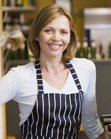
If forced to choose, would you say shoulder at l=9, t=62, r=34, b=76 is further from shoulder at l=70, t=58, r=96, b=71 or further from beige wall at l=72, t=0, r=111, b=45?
beige wall at l=72, t=0, r=111, b=45

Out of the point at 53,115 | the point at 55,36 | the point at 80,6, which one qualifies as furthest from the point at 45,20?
the point at 80,6

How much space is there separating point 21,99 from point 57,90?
0.56 ft

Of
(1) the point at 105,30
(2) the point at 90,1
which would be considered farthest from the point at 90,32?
(2) the point at 90,1

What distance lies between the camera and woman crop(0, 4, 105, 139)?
1.13 meters

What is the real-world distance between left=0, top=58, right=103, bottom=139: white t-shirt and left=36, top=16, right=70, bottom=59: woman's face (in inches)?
5.6

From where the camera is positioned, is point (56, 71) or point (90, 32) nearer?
point (56, 71)

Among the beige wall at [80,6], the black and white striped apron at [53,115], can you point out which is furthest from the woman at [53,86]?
the beige wall at [80,6]

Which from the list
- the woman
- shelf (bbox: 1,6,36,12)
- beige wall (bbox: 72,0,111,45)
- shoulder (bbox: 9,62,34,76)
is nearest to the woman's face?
the woman

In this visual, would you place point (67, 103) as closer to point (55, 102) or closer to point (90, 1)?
point (55, 102)

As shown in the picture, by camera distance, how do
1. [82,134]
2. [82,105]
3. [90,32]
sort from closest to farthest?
[82,105] → [82,134] → [90,32]

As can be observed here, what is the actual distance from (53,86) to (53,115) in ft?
0.44

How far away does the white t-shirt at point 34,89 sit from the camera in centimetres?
112

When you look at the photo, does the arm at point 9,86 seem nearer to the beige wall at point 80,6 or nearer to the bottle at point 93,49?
the bottle at point 93,49

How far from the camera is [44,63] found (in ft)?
4.06
